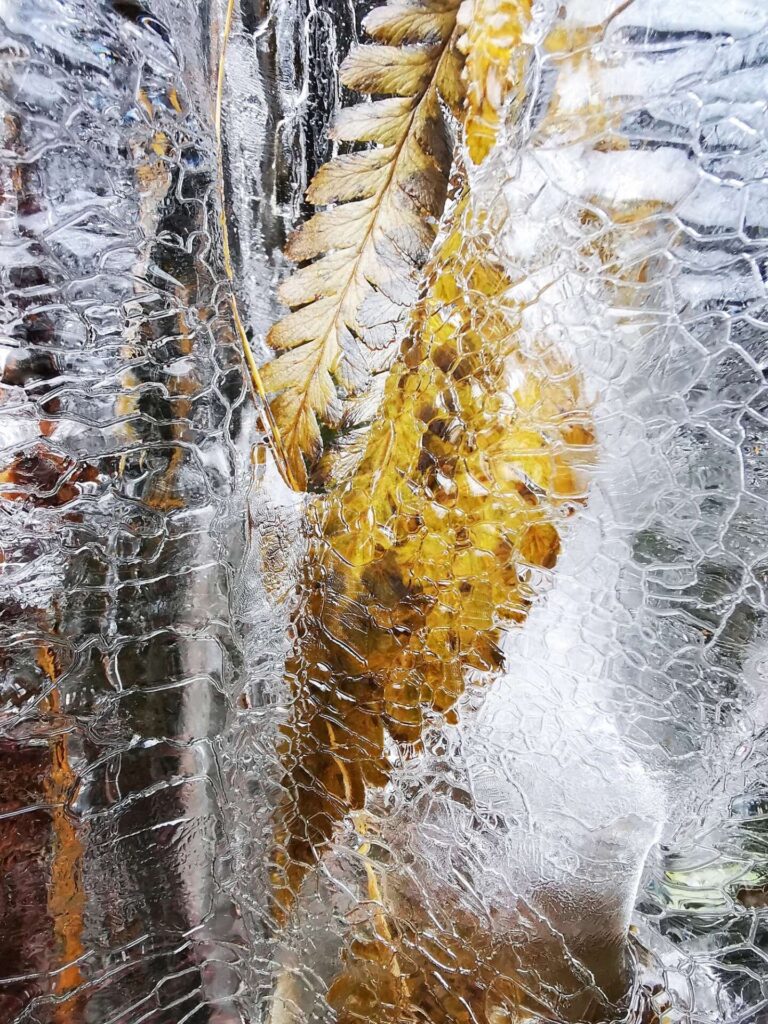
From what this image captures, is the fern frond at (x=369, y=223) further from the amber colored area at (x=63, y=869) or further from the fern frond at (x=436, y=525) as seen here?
the amber colored area at (x=63, y=869)

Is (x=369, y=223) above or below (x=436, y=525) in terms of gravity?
above

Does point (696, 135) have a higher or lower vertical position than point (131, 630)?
higher

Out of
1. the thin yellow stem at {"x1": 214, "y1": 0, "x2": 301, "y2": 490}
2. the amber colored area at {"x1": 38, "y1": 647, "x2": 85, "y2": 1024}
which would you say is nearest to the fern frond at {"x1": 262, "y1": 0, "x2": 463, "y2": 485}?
the thin yellow stem at {"x1": 214, "y1": 0, "x2": 301, "y2": 490}

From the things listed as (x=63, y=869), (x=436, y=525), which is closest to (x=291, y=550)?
(x=436, y=525)

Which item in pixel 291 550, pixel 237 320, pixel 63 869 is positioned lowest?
pixel 63 869

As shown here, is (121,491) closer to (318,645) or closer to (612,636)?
(318,645)

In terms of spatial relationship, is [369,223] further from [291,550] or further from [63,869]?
[63,869]

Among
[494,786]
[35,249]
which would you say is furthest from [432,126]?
[494,786]
